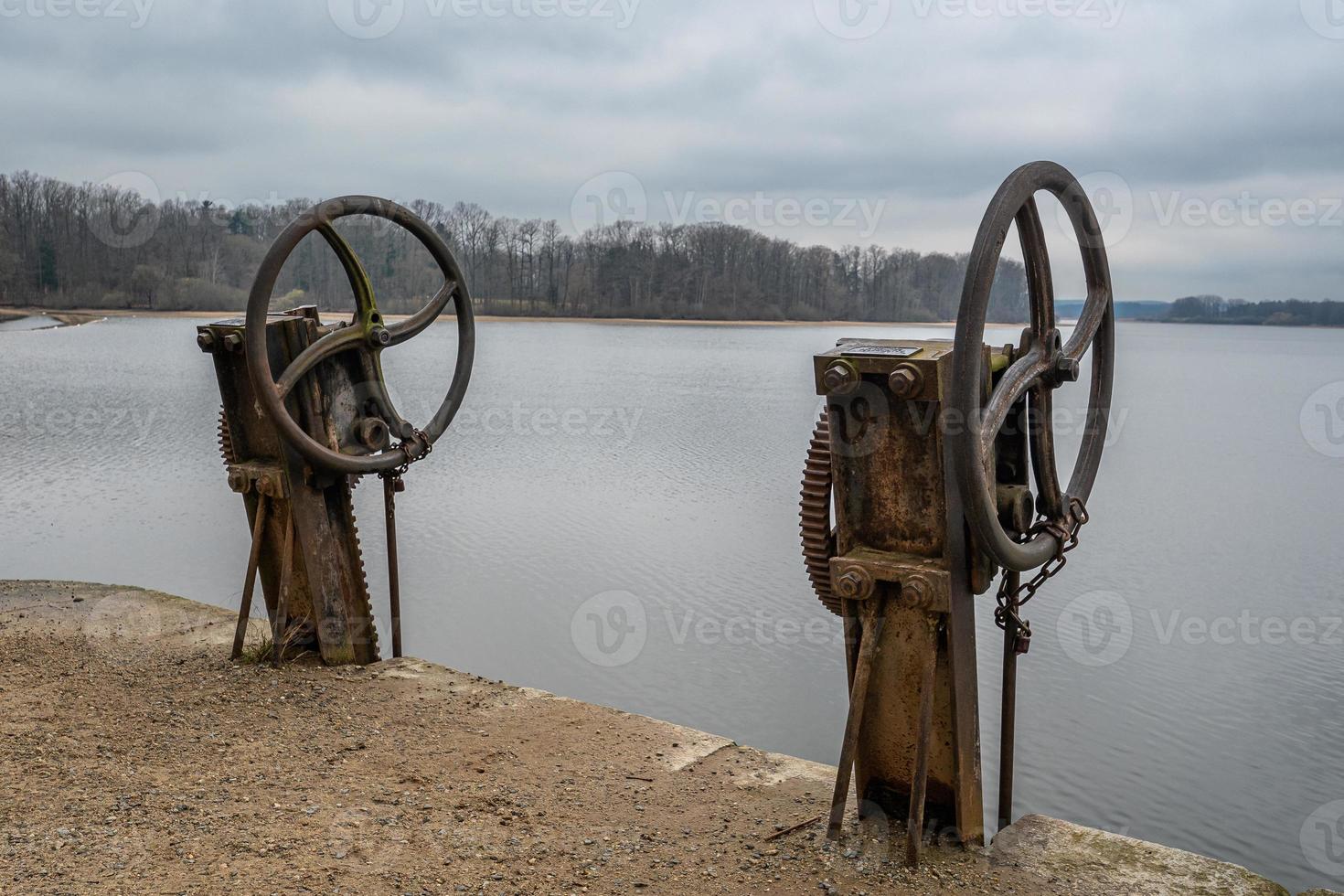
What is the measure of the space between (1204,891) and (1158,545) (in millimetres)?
7348

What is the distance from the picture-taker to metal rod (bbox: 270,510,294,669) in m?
4.65

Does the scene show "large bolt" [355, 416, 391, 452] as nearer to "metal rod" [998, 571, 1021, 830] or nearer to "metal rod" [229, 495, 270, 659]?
"metal rod" [229, 495, 270, 659]

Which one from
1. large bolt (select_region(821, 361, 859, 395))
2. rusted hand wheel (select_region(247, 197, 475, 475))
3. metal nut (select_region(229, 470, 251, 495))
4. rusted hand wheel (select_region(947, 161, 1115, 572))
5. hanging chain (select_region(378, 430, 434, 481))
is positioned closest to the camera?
rusted hand wheel (select_region(947, 161, 1115, 572))

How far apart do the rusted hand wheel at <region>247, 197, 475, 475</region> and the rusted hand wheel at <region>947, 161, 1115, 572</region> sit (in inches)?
104

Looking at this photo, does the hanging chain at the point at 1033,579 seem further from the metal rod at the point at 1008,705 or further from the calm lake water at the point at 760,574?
the calm lake water at the point at 760,574

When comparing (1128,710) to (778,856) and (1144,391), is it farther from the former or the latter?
(1144,391)

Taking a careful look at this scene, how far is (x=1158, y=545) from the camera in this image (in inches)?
384

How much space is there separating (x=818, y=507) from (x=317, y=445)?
222 centimetres

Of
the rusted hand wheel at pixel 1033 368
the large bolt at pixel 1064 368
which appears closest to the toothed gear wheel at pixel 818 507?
the rusted hand wheel at pixel 1033 368

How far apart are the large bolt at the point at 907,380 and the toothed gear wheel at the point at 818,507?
0.32 meters

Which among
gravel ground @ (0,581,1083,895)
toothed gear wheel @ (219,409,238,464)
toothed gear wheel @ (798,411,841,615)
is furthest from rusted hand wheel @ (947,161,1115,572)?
toothed gear wheel @ (219,409,238,464)

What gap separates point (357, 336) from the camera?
4.80 m

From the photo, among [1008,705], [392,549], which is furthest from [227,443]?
[1008,705]

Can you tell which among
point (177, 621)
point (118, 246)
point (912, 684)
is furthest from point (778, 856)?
point (118, 246)
